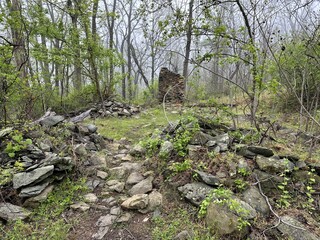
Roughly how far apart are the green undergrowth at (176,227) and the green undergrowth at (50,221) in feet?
2.83

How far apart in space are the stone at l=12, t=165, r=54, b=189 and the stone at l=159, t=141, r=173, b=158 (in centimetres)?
139

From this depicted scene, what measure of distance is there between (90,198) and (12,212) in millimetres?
748

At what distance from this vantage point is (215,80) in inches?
528

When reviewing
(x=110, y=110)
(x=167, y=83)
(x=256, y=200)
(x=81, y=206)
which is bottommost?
(x=81, y=206)

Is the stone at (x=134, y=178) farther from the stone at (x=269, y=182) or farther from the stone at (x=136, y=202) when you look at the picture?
the stone at (x=269, y=182)

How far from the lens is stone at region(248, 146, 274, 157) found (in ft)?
7.89

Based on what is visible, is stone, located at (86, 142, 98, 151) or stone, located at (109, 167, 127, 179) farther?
stone, located at (86, 142, 98, 151)

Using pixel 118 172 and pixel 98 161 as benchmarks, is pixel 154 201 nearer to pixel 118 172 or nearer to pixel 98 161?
pixel 118 172

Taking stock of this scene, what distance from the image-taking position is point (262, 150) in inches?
96.1

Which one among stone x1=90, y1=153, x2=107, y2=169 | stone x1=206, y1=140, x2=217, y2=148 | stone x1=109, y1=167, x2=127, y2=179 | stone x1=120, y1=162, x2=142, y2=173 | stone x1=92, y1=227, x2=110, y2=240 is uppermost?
stone x1=206, y1=140, x2=217, y2=148

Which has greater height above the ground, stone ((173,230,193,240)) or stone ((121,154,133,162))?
stone ((121,154,133,162))

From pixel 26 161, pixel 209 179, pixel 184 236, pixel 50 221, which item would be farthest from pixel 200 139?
pixel 26 161

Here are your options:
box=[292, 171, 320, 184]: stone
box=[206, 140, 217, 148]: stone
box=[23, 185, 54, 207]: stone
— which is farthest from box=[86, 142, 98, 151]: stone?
box=[292, 171, 320, 184]: stone

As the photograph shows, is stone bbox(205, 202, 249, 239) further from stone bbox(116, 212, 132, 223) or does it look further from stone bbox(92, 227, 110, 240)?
stone bbox(92, 227, 110, 240)
